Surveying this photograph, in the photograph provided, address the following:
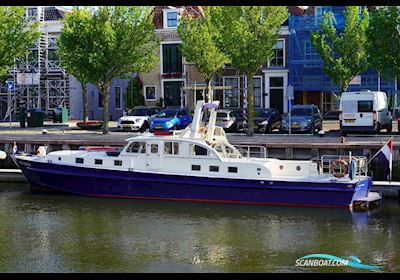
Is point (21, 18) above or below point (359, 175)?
above

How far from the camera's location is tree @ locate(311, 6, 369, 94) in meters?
41.2

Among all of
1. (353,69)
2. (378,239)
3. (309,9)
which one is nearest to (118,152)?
(378,239)

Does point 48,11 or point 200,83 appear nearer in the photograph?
point 200,83

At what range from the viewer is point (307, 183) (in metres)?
22.1

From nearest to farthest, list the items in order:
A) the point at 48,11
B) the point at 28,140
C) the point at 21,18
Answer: the point at 28,140 → the point at 21,18 → the point at 48,11

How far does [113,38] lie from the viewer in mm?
33000

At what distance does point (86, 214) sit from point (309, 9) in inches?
1268

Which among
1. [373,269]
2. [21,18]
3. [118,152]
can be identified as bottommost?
[373,269]

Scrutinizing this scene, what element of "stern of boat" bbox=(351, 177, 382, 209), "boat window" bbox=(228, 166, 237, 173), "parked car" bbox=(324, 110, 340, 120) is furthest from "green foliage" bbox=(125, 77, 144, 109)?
"stern of boat" bbox=(351, 177, 382, 209)

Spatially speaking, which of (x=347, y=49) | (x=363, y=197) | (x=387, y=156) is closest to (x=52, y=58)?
(x=347, y=49)

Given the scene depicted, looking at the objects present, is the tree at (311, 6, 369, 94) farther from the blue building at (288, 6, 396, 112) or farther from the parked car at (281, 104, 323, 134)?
the parked car at (281, 104, 323, 134)

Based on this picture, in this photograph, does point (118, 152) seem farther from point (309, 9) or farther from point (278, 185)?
point (309, 9)

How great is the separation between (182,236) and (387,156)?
30.1 ft

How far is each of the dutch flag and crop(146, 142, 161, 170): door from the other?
26.4 feet
